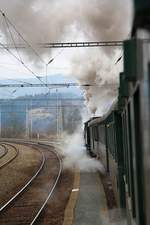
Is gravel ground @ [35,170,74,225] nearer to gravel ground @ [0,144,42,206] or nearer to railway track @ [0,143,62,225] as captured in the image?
railway track @ [0,143,62,225]

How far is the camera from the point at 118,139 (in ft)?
25.8

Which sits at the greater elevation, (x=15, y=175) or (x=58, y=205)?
(x=15, y=175)

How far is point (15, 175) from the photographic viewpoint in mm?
20781

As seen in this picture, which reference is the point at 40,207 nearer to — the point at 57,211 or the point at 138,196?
the point at 57,211

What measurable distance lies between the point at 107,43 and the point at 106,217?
1075cm

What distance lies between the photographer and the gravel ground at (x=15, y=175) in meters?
15.8

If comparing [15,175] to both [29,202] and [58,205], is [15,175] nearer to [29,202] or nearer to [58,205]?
[29,202]

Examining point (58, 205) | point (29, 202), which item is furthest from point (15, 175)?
point (58, 205)

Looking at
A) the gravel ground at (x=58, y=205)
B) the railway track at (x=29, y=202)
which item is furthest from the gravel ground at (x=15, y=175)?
the gravel ground at (x=58, y=205)

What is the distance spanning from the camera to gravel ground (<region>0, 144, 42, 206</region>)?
1578 cm

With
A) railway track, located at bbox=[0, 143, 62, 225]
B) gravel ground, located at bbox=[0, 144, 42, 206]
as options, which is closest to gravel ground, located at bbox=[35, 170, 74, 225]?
railway track, located at bbox=[0, 143, 62, 225]

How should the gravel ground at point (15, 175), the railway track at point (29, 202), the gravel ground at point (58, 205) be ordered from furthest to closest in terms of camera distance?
the gravel ground at point (15, 175)
the railway track at point (29, 202)
the gravel ground at point (58, 205)

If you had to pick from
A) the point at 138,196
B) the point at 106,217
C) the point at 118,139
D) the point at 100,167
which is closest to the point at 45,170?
the point at 100,167

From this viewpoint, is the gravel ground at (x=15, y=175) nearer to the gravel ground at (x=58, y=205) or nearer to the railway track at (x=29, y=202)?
the railway track at (x=29, y=202)
